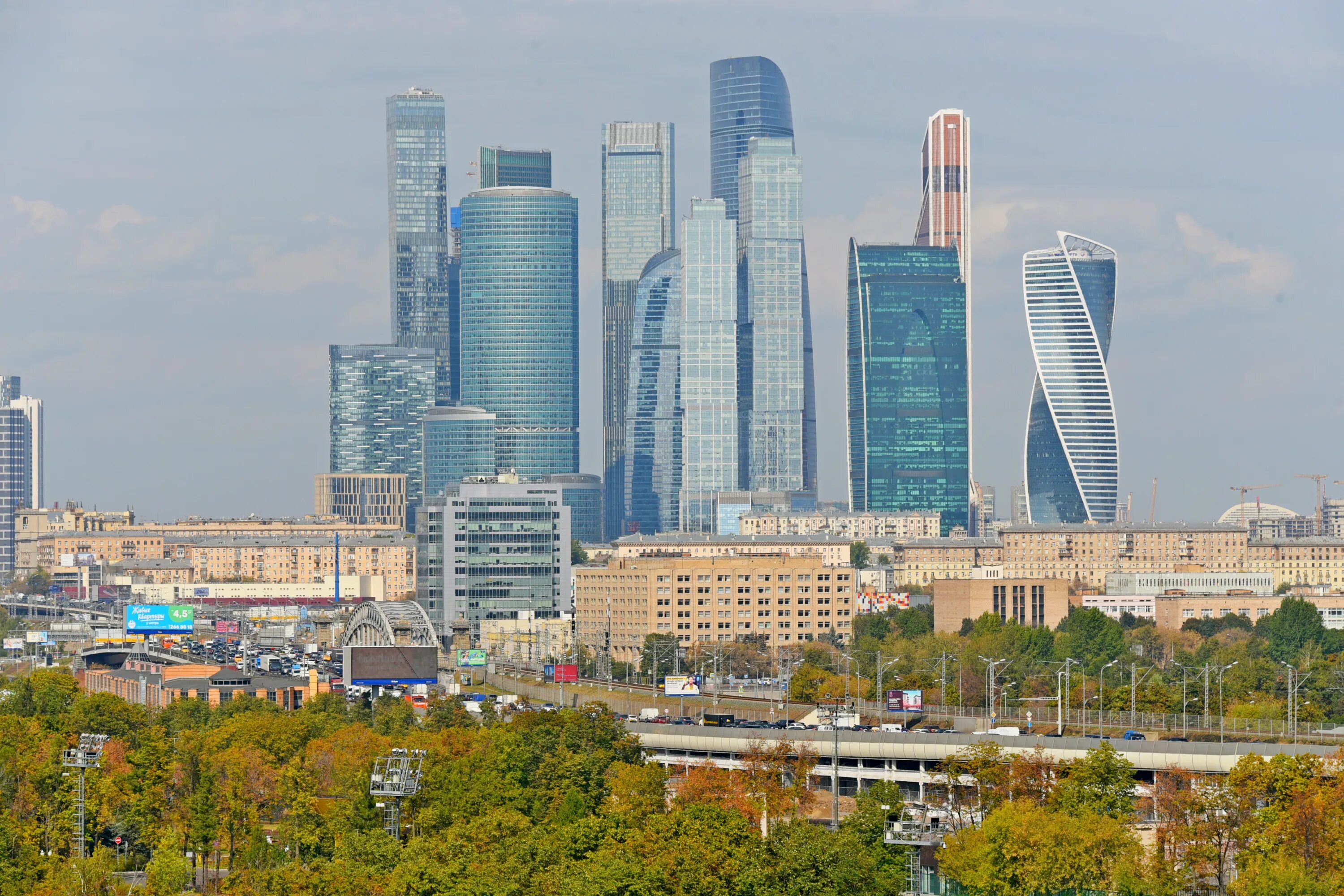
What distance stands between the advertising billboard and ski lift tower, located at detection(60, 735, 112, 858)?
283ft

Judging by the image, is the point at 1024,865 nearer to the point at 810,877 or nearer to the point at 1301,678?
the point at 810,877

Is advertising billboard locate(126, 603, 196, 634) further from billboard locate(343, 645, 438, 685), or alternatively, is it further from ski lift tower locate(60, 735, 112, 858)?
ski lift tower locate(60, 735, 112, 858)

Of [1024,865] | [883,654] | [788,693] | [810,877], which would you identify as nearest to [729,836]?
[810,877]

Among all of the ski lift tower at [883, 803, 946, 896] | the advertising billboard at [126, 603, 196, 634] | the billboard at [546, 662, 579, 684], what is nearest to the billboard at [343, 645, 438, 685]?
the billboard at [546, 662, 579, 684]

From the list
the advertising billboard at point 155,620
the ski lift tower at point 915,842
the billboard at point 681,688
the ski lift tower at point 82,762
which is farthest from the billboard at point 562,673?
the ski lift tower at point 915,842

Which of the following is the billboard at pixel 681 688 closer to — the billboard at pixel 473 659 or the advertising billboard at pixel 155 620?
the billboard at pixel 473 659

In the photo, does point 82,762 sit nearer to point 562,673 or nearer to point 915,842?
point 915,842

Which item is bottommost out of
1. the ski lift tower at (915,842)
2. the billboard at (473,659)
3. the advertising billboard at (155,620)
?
the ski lift tower at (915,842)

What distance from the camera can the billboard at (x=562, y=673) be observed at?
6245 inches

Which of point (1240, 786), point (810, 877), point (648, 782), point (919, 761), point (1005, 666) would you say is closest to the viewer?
point (810, 877)

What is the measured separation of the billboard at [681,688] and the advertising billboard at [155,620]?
62596 millimetres

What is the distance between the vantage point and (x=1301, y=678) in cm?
14662

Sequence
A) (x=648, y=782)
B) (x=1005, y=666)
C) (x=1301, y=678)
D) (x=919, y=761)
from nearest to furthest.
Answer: (x=648, y=782) < (x=919, y=761) < (x=1301, y=678) < (x=1005, y=666)

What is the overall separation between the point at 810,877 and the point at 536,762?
2648cm
